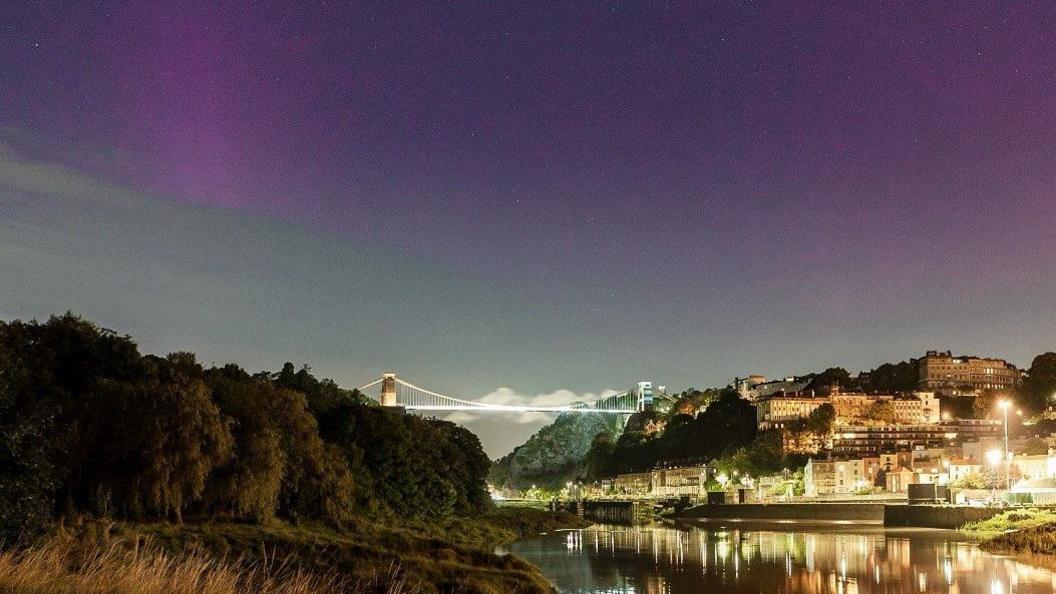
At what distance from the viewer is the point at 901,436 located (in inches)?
6718

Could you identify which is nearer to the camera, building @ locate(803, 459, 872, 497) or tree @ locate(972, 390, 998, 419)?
building @ locate(803, 459, 872, 497)

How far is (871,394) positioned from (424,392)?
81923mm

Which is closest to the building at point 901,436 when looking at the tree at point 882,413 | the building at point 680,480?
the tree at point 882,413

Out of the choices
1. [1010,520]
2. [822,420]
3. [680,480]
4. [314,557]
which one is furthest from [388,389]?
[314,557]

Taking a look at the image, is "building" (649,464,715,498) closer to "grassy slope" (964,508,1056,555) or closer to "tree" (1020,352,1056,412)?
"tree" (1020,352,1056,412)

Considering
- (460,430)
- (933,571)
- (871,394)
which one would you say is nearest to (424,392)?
(871,394)

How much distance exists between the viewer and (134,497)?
34812 millimetres

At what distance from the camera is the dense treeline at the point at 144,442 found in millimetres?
24734

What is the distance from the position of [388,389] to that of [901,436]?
88432 mm

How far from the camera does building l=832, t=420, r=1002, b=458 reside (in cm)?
15788

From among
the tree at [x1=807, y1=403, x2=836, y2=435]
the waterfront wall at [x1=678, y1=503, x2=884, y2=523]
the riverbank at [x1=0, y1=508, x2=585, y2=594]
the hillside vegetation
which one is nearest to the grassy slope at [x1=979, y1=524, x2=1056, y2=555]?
the riverbank at [x1=0, y1=508, x2=585, y2=594]

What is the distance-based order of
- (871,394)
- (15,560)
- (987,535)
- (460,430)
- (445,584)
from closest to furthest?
(15,560) → (445,584) → (987,535) → (460,430) → (871,394)

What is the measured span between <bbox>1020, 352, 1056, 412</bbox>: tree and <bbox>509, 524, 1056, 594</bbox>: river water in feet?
351

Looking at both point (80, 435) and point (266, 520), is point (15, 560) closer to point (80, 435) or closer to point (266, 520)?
point (80, 435)
